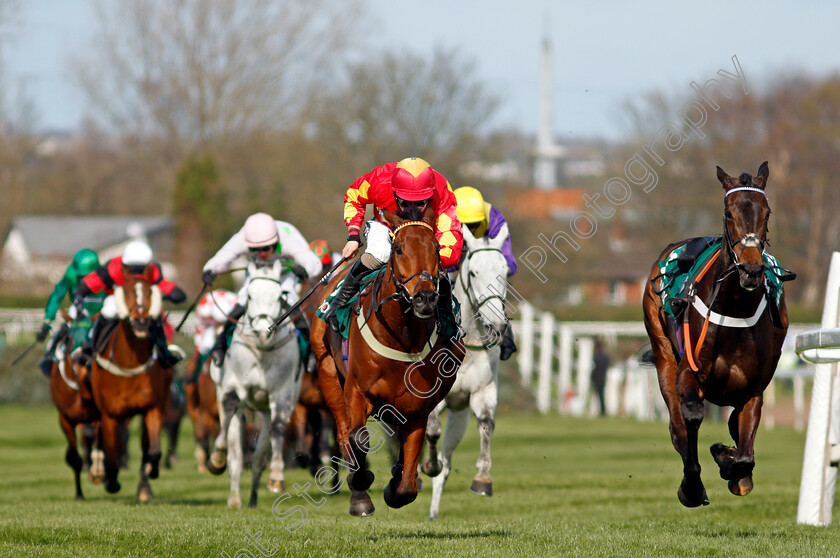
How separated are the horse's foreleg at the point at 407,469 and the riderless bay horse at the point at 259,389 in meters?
3.63

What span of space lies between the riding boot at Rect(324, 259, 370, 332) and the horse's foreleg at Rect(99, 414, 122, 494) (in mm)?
4198

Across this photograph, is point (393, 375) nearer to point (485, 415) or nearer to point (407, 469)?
point (407, 469)

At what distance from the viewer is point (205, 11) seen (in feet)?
153

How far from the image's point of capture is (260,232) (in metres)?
10.9

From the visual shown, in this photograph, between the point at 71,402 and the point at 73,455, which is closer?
the point at 71,402

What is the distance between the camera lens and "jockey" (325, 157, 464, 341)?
7281 mm

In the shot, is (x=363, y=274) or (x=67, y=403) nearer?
(x=363, y=274)

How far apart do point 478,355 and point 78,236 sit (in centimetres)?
4299

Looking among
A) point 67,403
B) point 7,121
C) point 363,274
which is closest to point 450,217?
point 363,274

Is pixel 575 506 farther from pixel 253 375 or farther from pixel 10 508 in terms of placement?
pixel 10 508

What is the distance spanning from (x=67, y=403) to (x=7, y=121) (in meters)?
39.3

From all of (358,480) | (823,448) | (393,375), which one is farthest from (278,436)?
(823,448)

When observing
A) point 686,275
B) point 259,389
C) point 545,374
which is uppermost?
point 686,275

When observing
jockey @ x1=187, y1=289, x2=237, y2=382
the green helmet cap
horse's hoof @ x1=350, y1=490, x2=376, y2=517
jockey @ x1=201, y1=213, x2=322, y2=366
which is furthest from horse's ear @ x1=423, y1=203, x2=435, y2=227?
jockey @ x1=187, y1=289, x2=237, y2=382
